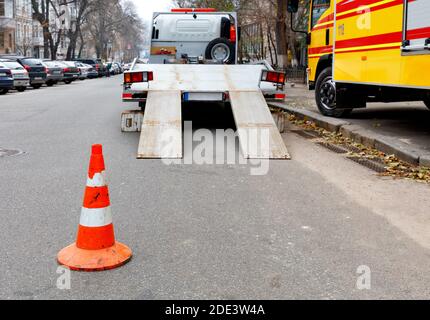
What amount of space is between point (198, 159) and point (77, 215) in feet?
10.4

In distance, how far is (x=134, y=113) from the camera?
34.7 ft

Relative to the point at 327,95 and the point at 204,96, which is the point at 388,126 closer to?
the point at 327,95

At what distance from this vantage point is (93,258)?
4.11 m

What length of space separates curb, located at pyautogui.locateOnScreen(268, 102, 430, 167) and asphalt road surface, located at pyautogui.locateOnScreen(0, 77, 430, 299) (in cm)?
70

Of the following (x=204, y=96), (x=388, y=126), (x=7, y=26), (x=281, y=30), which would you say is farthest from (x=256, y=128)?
(x=7, y=26)

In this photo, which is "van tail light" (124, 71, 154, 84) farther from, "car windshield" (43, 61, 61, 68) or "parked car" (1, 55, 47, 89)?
"car windshield" (43, 61, 61, 68)

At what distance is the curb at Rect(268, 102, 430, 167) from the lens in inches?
302

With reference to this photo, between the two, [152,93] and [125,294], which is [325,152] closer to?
[152,93]

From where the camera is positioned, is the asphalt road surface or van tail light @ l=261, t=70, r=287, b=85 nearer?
the asphalt road surface

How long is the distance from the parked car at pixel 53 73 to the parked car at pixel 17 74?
5061 millimetres

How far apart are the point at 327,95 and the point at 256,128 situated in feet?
12.4

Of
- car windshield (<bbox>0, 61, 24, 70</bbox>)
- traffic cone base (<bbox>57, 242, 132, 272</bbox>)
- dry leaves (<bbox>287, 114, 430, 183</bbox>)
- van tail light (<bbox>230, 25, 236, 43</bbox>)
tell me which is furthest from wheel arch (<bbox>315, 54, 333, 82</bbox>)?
car windshield (<bbox>0, 61, 24, 70</bbox>)

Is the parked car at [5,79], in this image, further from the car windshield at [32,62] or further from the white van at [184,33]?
the white van at [184,33]
